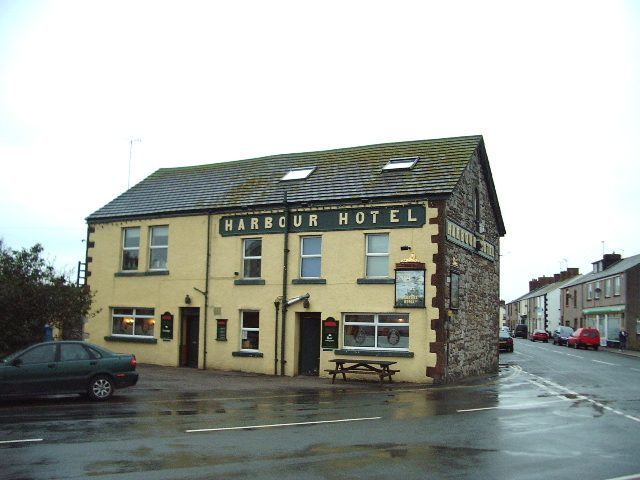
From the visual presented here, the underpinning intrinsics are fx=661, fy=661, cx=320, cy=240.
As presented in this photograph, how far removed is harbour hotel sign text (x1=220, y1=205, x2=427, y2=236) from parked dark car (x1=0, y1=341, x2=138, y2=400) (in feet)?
31.4

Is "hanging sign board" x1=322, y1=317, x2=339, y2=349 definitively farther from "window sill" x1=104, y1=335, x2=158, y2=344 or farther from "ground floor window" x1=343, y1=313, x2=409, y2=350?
"window sill" x1=104, y1=335, x2=158, y2=344

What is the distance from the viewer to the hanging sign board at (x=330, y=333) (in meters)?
23.4

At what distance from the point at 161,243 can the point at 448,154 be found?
1251 centimetres

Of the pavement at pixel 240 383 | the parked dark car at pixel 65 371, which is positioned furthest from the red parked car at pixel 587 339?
the parked dark car at pixel 65 371

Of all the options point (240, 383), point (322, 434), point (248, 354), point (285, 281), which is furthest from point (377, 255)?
point (322, 434)

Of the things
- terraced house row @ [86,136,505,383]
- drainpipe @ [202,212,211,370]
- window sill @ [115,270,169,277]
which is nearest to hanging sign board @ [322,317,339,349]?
terraced house row @ [86,136,505,383]

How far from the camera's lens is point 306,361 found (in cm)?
2436

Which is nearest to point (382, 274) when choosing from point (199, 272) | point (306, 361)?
point (306, 361)

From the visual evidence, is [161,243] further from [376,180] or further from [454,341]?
[454,341]

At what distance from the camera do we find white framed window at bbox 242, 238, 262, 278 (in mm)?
25688

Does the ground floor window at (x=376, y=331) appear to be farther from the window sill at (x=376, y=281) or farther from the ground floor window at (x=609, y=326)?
the ground floor window at (x=609, y=326)

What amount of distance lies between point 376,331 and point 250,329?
515 cm

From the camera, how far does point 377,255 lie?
23.3 meters

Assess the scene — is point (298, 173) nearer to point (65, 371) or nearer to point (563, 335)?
point (65, 371)
